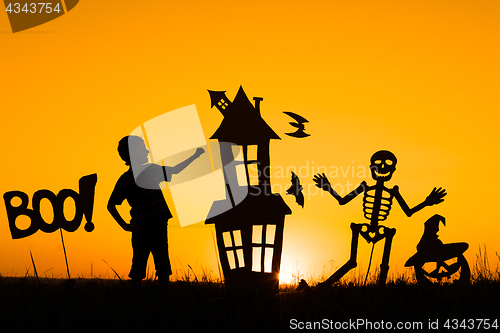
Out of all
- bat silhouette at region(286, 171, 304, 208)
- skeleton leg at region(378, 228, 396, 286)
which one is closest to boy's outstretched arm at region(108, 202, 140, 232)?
bat silhouette at region(286, 171, 304, 208)

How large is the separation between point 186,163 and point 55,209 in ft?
6.87

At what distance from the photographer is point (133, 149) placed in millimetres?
5590

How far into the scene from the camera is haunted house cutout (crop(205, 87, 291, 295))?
5773 millimetres

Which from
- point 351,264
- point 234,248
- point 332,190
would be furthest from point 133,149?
point 351,264

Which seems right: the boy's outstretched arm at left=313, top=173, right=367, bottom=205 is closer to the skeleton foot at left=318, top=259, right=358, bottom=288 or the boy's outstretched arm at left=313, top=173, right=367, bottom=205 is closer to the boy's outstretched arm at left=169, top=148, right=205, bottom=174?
the skeleton foot at left=318, top=259, right=358, bottom=288

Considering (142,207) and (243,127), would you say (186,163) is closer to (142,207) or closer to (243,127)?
(142,207)

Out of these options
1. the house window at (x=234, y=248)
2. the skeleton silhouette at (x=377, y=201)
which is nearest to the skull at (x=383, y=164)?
the skeleton silhouette at (x=377, y=201)

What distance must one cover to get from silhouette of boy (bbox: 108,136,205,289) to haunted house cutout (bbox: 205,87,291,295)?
744 millimetres

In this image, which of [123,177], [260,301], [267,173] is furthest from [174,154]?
[260,301]

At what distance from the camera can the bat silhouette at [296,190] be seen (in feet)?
19.0

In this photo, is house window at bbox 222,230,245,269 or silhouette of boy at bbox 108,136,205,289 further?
house window at bbox 222,230,245,269

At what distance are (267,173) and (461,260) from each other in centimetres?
290
